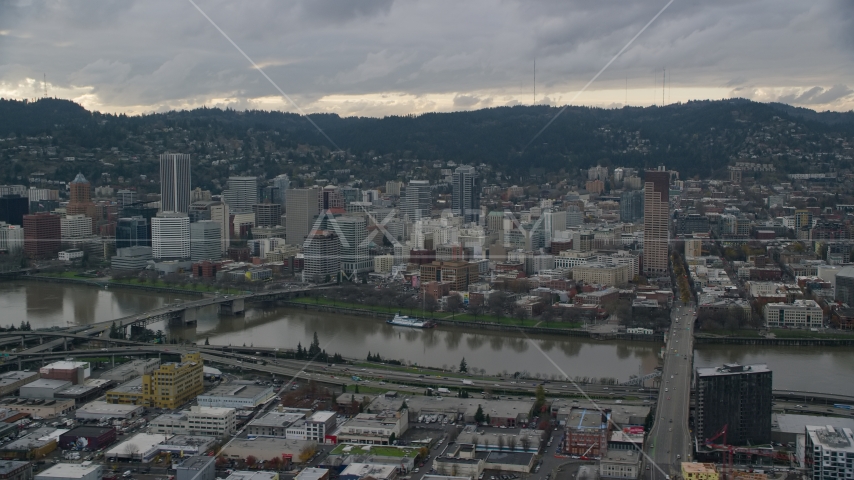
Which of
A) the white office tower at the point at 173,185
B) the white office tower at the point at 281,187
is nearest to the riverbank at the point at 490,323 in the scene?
the white office tower at the point at 173,185

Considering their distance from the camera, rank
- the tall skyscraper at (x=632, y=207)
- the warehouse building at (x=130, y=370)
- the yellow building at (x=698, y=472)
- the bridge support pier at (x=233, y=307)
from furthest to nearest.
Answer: the tall skyscraper at (x=632, y=207) → the bridge support pier at (x=233, y=307) → the warehouse building at (x=130, y=370) → the yellow building at (x=698, y=472)

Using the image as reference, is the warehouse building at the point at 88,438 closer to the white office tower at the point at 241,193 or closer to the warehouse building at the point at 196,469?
the warehouse building at the point at 196,469

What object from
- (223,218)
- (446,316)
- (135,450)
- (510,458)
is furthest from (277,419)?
(223,218)

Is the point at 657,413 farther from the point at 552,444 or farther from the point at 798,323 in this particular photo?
the point at 798,323

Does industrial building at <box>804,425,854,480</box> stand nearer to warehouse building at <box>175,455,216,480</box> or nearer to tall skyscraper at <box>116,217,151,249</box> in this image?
warehouse building at <box>175,455,216,480</box>

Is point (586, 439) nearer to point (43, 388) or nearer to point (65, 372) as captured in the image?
point (43, 388)
